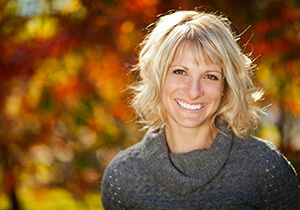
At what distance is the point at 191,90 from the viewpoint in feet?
6.93

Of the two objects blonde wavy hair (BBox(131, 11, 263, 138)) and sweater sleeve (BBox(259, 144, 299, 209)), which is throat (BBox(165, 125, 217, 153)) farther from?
sweater sleeve (BBox(259, 144, 299, 209))

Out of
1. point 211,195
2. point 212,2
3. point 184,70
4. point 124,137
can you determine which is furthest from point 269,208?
point 124,137

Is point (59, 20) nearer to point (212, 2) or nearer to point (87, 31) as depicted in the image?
point (87, 31)

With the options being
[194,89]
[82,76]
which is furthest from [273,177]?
[82,76]

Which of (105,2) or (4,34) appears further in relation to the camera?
(4,34)

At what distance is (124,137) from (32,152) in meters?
1.17

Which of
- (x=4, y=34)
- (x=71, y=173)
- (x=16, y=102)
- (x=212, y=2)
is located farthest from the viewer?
(x=71, y=173)

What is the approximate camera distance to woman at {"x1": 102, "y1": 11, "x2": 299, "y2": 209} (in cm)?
211

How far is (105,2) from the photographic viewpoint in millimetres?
3096

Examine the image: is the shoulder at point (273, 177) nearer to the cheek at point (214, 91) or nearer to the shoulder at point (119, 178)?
the cheek at point (214, 91)

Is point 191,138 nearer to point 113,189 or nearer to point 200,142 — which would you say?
point 200,142

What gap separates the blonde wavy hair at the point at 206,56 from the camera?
2.10 metres

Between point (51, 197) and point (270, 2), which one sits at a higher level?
point (270, 2)

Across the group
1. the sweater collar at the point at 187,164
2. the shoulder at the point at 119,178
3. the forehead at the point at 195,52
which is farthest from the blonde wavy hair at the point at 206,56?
the shoulder at the point at 119,178
